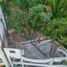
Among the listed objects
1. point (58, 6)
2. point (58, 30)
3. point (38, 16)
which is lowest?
point (58, 30)

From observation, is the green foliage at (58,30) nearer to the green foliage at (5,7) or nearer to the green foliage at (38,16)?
the green foliage at (38,16)

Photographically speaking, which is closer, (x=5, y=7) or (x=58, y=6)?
(x=58, y=6)

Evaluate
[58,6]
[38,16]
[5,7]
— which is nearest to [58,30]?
[38,16]

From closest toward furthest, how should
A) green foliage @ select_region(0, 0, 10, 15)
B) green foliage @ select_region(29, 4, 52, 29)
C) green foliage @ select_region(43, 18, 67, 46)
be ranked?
green foliage @ select_region(43, 18, 67, 46)
green foliage @ select_region(29, 4, 52, 29)
green foliage @ select_region(0, 0, 10, 15)

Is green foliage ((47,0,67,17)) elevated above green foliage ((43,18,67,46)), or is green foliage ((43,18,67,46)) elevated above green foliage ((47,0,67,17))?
green foliage ((47,0,67,17))

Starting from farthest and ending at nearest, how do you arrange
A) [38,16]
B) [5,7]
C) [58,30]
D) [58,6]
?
[5,7]
[58,6]
[38,16]
[58,30]

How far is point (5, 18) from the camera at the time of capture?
15.6 feet

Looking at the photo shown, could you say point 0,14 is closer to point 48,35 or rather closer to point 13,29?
point 13,29

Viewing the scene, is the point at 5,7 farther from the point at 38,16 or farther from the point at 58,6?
the point at 58,6

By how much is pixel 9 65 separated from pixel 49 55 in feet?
2.36

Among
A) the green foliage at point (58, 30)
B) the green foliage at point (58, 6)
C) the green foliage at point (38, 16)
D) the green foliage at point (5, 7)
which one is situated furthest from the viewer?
the green foliage at point (5, 7)

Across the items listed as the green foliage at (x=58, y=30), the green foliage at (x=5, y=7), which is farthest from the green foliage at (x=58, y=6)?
the green foliage at (x=5, y=7)

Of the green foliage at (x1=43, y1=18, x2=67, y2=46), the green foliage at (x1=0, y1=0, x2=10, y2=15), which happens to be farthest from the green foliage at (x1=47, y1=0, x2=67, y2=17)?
the green foliage at (x1=0, y1=0, x2=10, y2=15)

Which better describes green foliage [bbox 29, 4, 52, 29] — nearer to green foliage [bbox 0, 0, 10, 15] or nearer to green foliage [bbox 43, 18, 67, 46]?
green foliage [bbox 43, 18, 67, 46]
